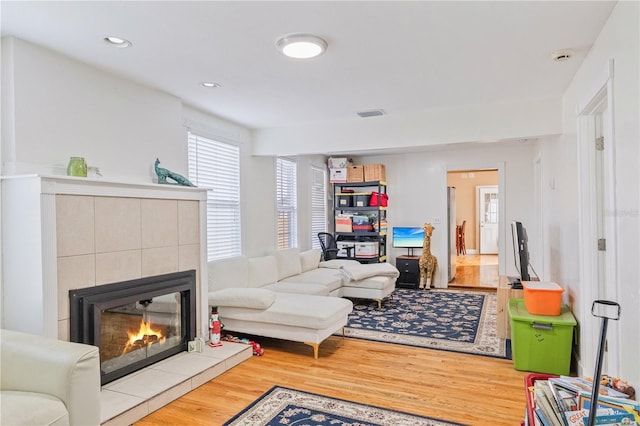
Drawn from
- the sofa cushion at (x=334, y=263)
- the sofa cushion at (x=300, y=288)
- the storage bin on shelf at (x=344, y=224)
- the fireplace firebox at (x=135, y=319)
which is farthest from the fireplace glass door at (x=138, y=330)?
the storage bin on shelf at (x=344, y=224)

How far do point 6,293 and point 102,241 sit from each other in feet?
2.01

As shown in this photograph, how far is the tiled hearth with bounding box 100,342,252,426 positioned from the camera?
2445 mm

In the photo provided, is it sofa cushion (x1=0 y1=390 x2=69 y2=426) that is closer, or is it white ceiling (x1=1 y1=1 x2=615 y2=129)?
sofa cushion (x1=0 y1=390 x2=69 y2=426)

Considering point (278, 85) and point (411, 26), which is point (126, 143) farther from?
point (411, 26)

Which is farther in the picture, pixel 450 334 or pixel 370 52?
pixel 450 334

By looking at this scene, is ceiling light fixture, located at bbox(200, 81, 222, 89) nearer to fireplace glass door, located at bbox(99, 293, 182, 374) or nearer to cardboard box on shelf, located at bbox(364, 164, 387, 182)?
fireplace glass door, located at bbox(99, 293, 182, 374)

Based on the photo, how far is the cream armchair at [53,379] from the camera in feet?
5.97

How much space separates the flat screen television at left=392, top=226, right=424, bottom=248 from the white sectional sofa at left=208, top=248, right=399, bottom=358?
165 cm

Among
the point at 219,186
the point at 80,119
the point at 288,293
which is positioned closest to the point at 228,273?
the point at 288,293

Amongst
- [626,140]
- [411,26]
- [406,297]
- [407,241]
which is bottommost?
[406,297]

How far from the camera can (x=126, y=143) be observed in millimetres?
3338

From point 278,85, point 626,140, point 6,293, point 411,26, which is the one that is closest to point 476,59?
point 411,26

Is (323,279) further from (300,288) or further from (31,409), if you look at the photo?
(31,409)

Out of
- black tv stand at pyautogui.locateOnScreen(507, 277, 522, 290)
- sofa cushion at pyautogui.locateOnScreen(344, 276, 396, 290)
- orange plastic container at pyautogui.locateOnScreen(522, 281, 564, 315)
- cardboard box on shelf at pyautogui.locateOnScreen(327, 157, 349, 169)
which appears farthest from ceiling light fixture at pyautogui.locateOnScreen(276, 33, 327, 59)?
cardboard box on shelf at pyautogui.locateOnScreen(327, 157, 349, 169)
